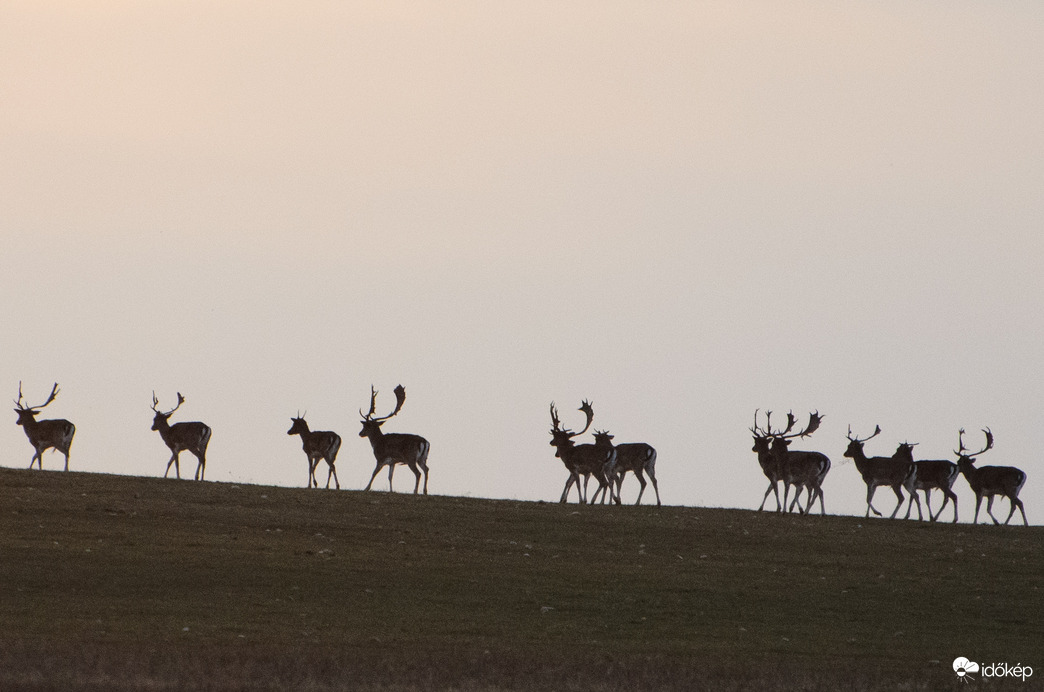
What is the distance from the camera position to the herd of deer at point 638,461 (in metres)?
34.0

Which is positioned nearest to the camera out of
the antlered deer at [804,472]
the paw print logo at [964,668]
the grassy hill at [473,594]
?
the grassy hill at [473,594]

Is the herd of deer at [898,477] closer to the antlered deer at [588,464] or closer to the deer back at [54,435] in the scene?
the antlered deer at [588,464]

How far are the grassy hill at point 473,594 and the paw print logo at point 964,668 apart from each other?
0.16 meters

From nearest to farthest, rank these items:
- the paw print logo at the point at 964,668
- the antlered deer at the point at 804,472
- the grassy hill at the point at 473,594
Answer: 1. the grassy hill at the point at 473,594
2. the paw print logo at the point at 964,668
3. the antlered deer at the point at 804,472

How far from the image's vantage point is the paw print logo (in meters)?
17.3

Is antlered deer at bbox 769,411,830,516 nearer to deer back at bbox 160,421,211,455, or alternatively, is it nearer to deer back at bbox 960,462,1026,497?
deer back at bbox 960,462,1026,497

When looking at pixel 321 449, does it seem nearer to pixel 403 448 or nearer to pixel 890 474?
pixel 403 448

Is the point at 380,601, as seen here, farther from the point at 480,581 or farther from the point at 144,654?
the point at 144,654

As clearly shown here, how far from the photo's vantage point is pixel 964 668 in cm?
1764

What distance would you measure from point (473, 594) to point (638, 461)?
556 inches

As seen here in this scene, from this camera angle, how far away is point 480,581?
2219 centimetres

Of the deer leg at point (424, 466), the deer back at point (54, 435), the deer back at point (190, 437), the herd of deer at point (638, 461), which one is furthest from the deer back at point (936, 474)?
the deer back at point (54, 435)

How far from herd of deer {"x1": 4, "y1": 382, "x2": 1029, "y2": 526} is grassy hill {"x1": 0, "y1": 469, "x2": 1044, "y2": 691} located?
110 inches

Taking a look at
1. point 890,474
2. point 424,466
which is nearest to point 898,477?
→ point 890,474
